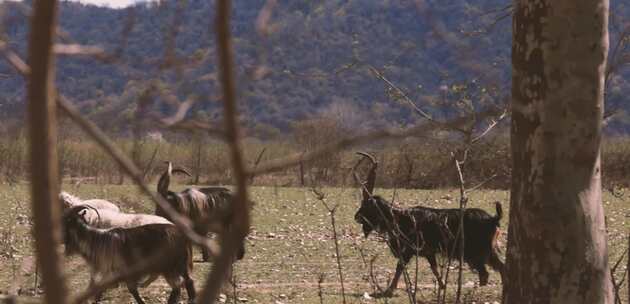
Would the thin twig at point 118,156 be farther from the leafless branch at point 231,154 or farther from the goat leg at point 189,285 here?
the goat leg at point 189,285

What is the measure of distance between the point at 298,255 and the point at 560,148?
362 inches

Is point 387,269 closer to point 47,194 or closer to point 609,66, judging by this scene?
point 609,66

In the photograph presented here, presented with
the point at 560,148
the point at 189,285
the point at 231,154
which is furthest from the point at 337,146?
the point at 189,285

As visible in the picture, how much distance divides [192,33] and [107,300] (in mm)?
6330

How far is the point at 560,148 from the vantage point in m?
3.54

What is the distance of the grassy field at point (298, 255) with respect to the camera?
8.95 metres

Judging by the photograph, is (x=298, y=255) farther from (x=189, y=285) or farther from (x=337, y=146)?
(x=337, y=146)

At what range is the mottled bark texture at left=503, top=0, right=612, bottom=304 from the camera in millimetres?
3479

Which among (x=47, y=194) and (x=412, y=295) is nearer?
(x=47, y=194)

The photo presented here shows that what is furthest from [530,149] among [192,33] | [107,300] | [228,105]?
[107,300]

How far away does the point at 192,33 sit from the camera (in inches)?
107

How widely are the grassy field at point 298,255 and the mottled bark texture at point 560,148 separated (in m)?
1.54

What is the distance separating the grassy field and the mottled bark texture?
1536 millimetres

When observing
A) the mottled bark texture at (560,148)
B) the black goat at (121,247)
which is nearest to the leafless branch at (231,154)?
the mottled bark texture at (560,148)
